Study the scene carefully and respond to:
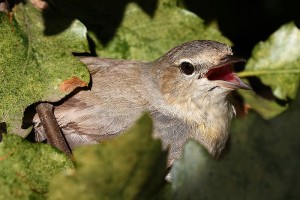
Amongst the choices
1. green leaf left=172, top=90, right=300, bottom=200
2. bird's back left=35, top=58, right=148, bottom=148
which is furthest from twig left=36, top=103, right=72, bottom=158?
green leaf left=172, top=90, right=300, bottom=200

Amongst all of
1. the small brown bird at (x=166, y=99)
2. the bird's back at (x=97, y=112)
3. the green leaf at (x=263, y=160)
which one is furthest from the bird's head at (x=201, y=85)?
the green leaf at (x=263, y=160)

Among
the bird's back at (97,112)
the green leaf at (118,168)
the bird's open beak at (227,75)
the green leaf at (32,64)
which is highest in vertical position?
the green leaf at (118,168)

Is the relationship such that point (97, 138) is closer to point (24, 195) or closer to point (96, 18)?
point (96, 18)

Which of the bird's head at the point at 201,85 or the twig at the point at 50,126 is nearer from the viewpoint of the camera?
the twig at the point at 50,126

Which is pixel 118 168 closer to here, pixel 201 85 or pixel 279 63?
pixel 201 85

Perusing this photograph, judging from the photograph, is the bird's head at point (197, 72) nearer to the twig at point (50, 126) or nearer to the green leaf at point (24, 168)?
the twig at point (50, 126)

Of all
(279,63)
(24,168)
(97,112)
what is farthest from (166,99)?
(24,168)

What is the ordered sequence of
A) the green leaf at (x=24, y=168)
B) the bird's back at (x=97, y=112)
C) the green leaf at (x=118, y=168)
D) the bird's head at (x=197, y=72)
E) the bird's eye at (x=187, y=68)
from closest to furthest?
the green leaf at (x=118, y=168) < the green leaf at (x=24, y=168) < the bird's back at (x=97, y=112) < the bird's head at (x=197, y=72) < the bird's eye at (x=187, y=68)
